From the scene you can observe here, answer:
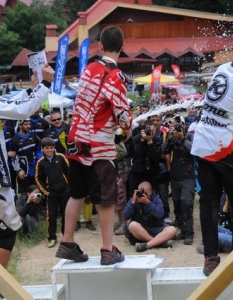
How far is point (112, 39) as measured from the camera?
15.2 feet

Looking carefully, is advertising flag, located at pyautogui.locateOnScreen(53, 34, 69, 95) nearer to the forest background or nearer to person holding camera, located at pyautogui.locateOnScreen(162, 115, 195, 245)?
person holding camera, located at pyautogui.locateOnScreen(162, 115, 195, 245)

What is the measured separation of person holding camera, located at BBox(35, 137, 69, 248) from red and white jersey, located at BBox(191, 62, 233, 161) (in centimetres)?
519

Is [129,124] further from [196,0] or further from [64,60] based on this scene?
[196,0]

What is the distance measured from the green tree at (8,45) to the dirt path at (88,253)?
4526 centimetres

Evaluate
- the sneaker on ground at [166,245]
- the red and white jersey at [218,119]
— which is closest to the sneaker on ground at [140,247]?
the sneaker on ground at [166,245]

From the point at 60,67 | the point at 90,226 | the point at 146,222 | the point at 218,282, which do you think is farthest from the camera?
the point at 60,67

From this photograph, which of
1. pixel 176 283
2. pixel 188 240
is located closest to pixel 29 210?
pixel 188 240

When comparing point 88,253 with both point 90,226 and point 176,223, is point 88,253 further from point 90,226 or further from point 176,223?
point 176,223

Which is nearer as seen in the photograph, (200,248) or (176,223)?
(200,248)

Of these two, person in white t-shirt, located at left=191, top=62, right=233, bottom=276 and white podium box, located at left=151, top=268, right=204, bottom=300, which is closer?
person in white t-shirt, located at left=191, top=62, right=233, bottom=276

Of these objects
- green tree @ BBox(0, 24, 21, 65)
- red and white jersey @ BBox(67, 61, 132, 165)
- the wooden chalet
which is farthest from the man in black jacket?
green tree @ BBox(0, 24, 21, 65)

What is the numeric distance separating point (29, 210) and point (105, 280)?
15.1 feet

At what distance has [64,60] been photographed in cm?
1473

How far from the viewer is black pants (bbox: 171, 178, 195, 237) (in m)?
9.09
